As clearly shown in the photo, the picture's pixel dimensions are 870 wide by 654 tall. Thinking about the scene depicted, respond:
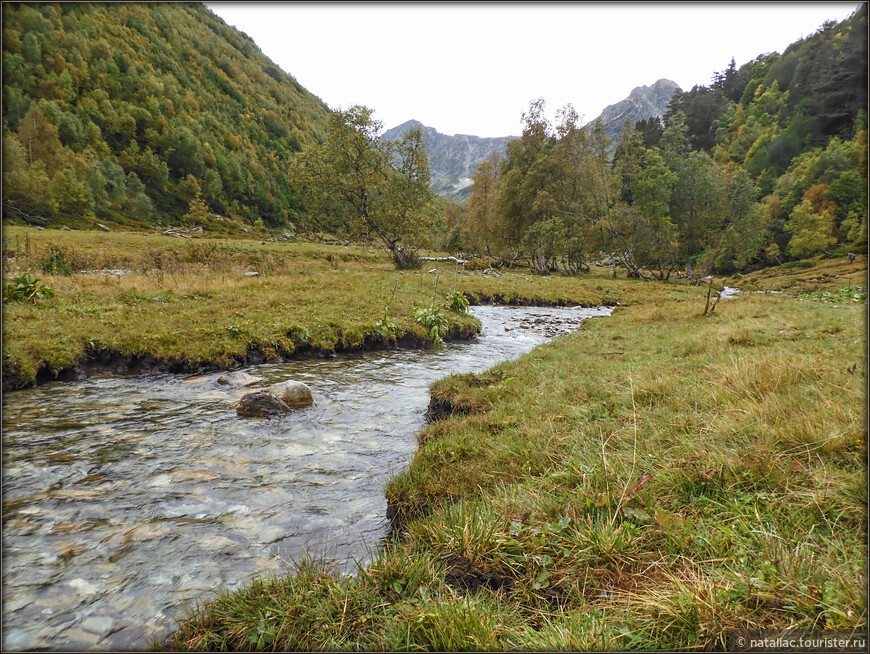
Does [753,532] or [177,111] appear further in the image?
[177,111]

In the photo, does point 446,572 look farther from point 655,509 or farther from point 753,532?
point 753,532

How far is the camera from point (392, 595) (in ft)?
11.6

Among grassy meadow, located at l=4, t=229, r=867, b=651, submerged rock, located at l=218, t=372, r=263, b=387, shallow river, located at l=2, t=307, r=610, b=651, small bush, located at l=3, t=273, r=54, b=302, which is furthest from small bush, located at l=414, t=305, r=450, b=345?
small bush, located at l=3, t=273, r=54, b=302

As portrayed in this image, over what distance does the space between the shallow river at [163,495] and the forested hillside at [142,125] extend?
5960 centimetres

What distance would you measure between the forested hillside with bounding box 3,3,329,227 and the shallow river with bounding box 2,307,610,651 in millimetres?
59599

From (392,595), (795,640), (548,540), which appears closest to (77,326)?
(392,595)

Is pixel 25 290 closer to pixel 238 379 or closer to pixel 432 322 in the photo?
pixel 238 379

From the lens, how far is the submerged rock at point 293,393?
30.4ft

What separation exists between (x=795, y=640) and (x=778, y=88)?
133 metres

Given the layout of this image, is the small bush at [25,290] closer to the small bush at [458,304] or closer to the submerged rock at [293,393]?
the submerged rock at [293,393]

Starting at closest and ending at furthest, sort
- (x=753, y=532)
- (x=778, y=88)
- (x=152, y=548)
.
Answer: (x=753, y=532)
(x=152, y=548)
(x=778, y=88)

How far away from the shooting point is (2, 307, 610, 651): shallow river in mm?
3939

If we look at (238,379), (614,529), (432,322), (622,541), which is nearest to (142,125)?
(432,322)

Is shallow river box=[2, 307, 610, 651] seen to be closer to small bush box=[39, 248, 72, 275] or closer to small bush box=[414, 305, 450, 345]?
small bush box=[414, 305, 450, 345]
